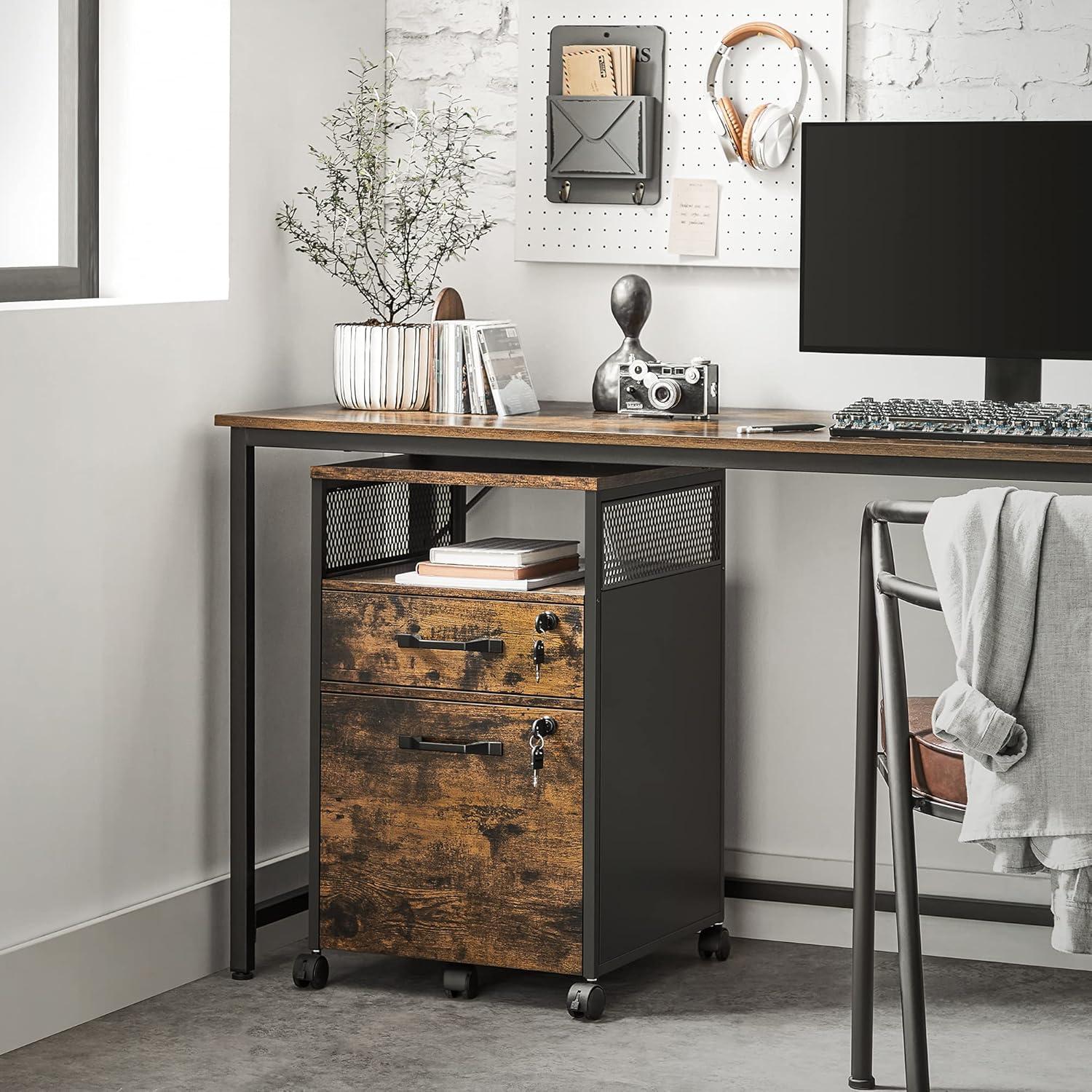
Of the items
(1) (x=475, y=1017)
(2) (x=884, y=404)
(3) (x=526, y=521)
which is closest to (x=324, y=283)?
(3) (x=526, y=521)

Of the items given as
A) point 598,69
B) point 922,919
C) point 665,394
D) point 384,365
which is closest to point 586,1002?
point 922,919

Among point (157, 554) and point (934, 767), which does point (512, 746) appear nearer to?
point (157, 554)

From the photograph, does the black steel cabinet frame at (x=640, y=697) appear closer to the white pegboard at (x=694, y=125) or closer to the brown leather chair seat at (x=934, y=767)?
the white pegboard at (x=694, y=125)

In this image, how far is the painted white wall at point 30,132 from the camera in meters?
2.85

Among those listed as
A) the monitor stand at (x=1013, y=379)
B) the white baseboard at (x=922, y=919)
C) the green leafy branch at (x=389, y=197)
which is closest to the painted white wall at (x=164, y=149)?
the green leafy branch at (x=389, y=197)

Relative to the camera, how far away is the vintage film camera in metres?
2.92

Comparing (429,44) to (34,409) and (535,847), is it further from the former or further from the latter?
(535,847)

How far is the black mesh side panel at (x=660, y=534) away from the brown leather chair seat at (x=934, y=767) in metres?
0.59

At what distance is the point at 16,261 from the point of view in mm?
2873

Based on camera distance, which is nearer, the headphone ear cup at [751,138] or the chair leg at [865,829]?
the chair leg at [865,829]

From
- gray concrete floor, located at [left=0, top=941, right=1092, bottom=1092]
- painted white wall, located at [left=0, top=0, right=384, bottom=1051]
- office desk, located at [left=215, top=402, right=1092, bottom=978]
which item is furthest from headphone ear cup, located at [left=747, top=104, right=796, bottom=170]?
gray concrete floor, located at [left=0, top=941, right=1092, bottom=1092]

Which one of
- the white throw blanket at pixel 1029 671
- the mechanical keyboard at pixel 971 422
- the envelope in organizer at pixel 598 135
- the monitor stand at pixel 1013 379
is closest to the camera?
the white throw blanket at pixel 1029 671

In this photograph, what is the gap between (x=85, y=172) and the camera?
300 centimetres

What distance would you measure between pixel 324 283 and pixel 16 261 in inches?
24.1
